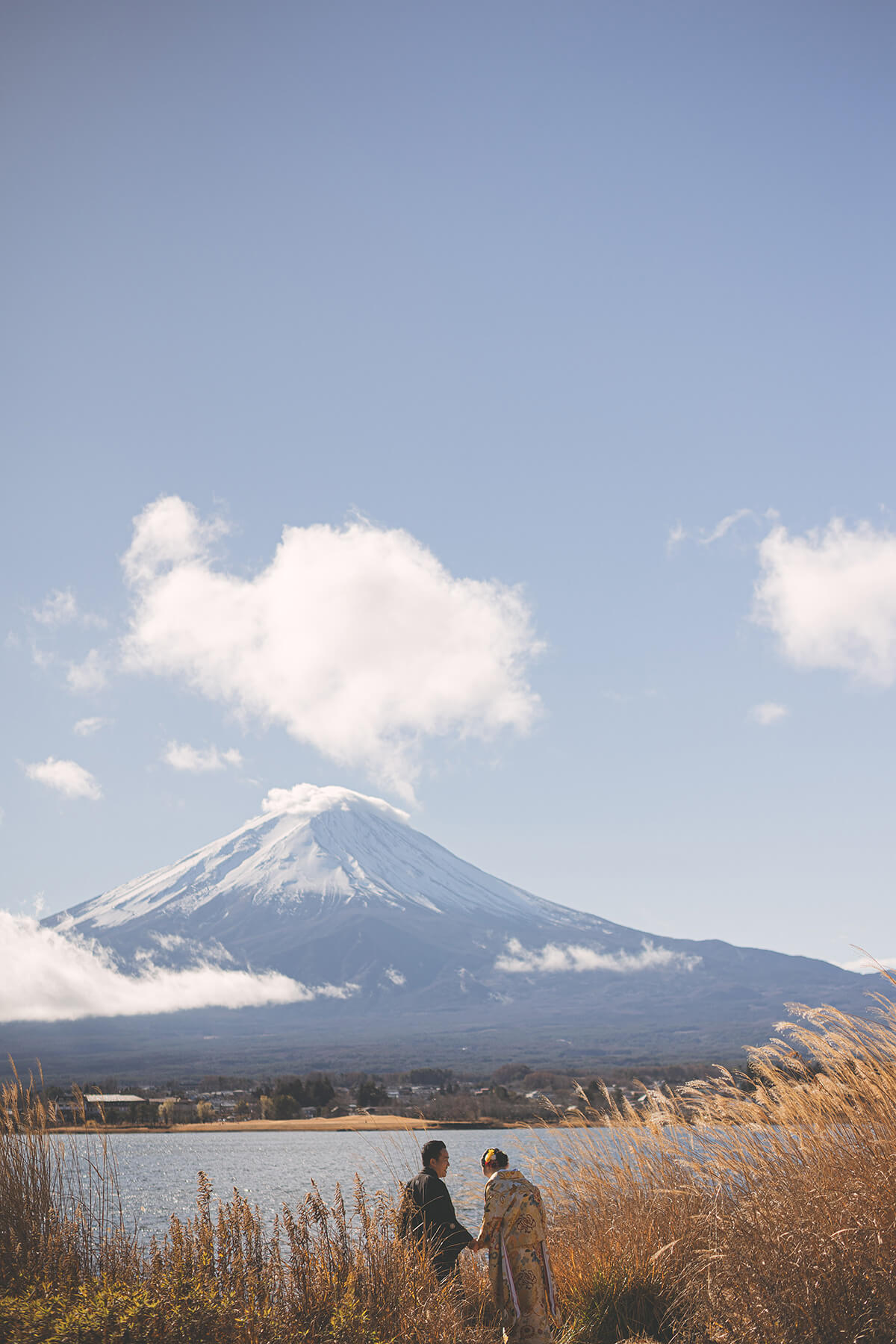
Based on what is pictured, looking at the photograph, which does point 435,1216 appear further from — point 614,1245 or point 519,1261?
point 614,1245

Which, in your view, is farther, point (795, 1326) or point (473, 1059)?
point (473, 1059)

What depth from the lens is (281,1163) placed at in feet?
160

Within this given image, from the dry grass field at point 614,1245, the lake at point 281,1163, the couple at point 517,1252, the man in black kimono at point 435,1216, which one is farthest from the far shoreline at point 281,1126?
the couple at point 517,1252

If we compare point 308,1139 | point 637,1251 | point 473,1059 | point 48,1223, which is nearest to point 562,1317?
point 637,1251

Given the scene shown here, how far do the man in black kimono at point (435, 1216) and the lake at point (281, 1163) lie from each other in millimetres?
678

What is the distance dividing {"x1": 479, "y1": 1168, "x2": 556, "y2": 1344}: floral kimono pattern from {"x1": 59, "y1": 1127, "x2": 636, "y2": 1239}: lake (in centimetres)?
142

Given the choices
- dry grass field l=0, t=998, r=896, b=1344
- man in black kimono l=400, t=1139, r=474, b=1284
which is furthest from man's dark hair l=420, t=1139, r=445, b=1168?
dry grass field l=0, t=998, r=896, b=1344

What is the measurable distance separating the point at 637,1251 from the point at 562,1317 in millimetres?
639

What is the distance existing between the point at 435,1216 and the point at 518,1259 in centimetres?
79

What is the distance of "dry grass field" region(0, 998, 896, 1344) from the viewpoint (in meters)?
5.23

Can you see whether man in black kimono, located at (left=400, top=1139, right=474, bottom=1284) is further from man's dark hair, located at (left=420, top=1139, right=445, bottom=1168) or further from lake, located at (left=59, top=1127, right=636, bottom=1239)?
lake, located at (left=59, top=1127, right=636, bottom=1239)

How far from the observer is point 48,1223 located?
6.97 meters

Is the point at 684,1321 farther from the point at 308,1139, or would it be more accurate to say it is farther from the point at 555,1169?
the point at 308,1139

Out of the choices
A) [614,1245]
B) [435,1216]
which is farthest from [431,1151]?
[614,1245]
